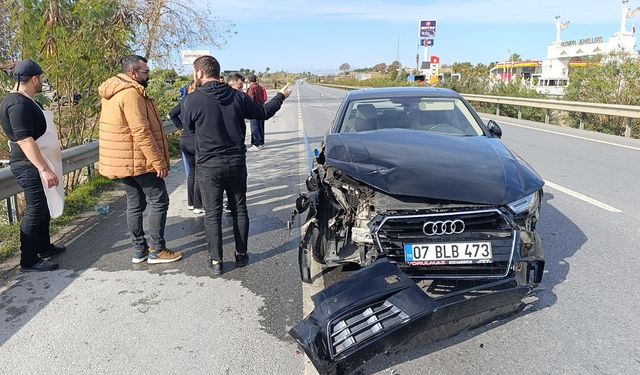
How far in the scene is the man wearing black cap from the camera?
416 centimetres

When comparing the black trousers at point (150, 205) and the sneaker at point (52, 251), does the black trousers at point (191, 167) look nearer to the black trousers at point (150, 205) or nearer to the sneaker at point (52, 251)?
the black trousers at point (150, 205)

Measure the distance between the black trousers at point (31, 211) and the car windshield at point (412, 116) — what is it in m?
3.01

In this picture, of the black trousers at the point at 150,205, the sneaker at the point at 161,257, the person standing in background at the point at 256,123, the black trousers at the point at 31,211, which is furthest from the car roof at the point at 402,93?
the person standing in background at the point at 256,123

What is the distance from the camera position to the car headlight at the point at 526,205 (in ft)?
10.4

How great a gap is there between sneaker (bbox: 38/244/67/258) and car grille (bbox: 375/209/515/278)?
3.56 m

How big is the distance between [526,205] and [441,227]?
0.69 meters

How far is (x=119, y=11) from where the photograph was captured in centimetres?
791

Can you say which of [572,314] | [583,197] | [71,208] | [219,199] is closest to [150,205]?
[219,199]

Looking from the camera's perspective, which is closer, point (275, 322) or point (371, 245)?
point (371, 245)

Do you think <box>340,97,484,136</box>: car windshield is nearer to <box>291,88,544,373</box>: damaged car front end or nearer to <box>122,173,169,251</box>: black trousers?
<box>291,88,544,373</box>: damaged car front end

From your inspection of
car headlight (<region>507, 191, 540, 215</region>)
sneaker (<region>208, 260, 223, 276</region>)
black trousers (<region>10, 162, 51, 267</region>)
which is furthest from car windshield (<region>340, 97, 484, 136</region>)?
black trousers (<region>10, 162, 51, 267</region>)

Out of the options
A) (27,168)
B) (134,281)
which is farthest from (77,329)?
(27,168)

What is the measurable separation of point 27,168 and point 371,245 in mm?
3374

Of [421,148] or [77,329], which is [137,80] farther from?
[421,148]
